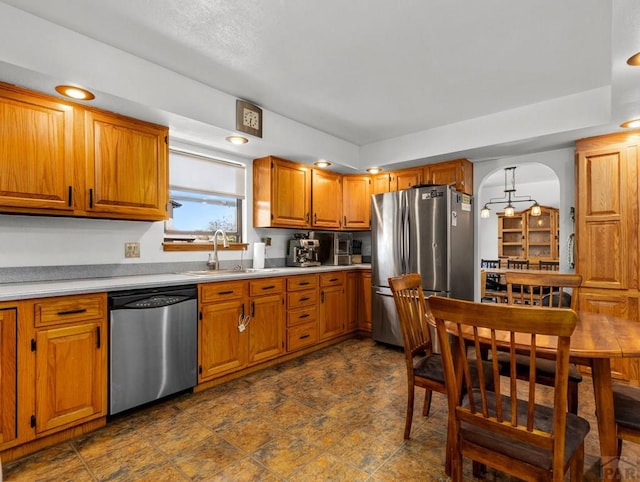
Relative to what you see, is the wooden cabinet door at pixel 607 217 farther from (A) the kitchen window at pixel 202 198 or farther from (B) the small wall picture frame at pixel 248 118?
(A) the kitchen window at pixel 202 198

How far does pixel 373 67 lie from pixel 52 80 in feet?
6.84

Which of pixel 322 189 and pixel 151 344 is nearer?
pixel 151 344

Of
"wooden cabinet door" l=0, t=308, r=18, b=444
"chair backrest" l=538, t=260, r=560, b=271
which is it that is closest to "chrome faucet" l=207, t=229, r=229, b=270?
"wooden cabinet door" l=0, t=308, r=18, b=444

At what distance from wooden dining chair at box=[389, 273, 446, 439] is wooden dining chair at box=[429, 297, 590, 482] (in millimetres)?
469

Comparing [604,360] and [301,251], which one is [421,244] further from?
[604,360]

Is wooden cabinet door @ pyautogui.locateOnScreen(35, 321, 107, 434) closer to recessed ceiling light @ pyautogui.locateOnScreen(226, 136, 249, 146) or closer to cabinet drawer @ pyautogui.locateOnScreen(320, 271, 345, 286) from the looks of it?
recessed ceiling light @ pyautogui.locateOnScreen(226, 136, 249, 146)

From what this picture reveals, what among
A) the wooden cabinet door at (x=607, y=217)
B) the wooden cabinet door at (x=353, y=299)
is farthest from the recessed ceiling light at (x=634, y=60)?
the wooden cabinet door at (x=353, y=299)

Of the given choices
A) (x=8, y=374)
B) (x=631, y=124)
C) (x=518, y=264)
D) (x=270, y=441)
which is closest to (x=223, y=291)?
(x=270, y=441)

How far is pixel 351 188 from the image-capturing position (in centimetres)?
466


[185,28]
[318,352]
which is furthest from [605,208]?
[185,28]

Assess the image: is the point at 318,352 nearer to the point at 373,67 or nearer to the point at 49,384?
the point at 49,384

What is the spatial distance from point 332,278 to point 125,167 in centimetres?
235

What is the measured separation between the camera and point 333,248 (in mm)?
4574

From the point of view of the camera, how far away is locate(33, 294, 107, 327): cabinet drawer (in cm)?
194
